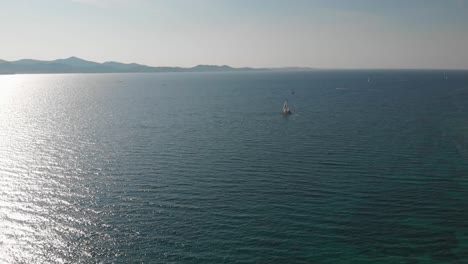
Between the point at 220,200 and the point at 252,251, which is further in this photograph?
the point at 220,200

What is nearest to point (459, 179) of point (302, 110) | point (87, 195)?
point (87, 195)

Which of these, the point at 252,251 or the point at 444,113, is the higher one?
the point at 444,113

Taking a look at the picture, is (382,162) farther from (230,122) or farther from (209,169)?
(230,122)

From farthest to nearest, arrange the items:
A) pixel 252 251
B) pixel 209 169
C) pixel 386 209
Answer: pixel 209 169 → pixel 386 209 → pixel 252 251

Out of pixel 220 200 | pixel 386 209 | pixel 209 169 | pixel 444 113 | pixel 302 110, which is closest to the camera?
pixel 386 209

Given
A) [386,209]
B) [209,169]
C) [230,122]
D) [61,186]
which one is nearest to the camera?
[386,209]

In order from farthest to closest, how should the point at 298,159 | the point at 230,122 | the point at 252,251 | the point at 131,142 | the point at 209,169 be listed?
the point at 230,122, the point at 131,142, the point at 298,159, the point at 209,169, the point at 252,251

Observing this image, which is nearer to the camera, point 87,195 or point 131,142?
point 87,195

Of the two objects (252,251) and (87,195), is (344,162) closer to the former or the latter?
(252,251)

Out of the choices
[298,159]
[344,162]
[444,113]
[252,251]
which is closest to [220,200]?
[252,251]
